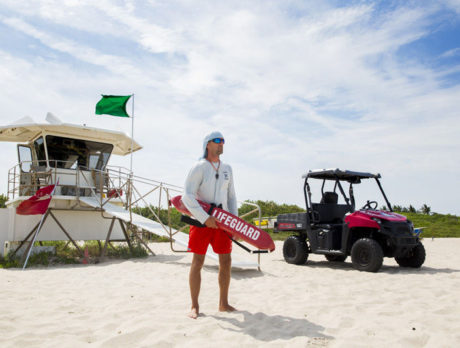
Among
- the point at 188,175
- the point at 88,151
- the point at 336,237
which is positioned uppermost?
the point at 88,151

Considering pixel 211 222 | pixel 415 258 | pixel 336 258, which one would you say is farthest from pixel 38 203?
pixel 415 258

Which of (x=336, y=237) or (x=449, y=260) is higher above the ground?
(x=336, y=237)

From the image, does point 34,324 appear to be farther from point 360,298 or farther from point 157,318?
point 360,298

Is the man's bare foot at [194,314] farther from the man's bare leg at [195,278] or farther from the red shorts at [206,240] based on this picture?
the red shorts at [206,240]

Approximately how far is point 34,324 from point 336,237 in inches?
234

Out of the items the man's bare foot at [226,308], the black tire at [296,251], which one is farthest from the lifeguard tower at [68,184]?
the man's bare foot at [226,308]

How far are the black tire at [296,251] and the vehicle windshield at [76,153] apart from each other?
277 inches

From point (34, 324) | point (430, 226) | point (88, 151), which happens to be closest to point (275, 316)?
point (34, 324)

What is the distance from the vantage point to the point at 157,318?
13.2ft

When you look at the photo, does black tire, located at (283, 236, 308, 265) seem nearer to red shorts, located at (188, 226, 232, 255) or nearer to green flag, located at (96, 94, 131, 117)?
red shorts, located at (188, 226, 232, 255)

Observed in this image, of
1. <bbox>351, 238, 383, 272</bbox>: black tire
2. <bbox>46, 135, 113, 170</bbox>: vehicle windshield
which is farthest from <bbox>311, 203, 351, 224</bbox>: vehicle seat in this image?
<bbox>46, 135, 113, 170</bbox>: vehicle windshield

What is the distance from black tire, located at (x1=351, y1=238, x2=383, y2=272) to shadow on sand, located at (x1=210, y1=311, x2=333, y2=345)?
361 centimetres

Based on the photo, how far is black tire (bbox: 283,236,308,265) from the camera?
8.83 meters

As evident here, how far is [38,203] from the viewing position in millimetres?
10406
